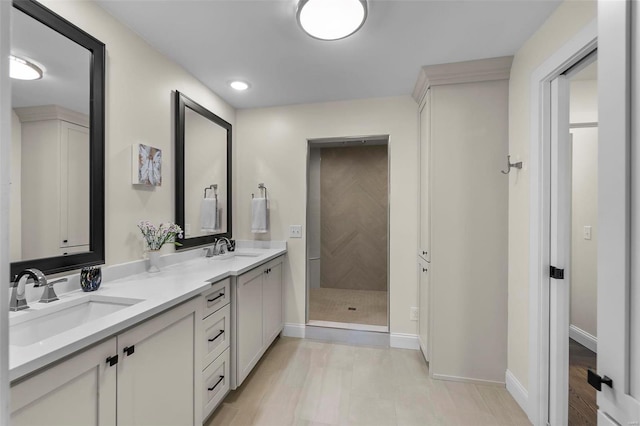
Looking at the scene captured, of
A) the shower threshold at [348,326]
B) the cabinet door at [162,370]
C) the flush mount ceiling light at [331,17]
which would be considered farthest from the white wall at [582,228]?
the cabinet door at [162,370]

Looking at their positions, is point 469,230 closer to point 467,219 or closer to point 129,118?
point 467,219

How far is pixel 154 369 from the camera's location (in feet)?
4.04

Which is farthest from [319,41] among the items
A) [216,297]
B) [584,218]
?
[584,218]

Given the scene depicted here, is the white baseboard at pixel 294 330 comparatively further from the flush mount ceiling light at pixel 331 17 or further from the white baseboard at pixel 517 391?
the flush mount ceiling light at pixel 331 17

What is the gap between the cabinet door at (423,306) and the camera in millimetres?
2326

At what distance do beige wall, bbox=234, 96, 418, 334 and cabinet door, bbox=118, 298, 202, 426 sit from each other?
1539 millimetres

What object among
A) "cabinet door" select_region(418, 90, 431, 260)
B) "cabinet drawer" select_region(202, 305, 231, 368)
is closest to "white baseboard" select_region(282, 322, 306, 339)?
"cabinet drawer" select_region(202, 305, 231, 368)

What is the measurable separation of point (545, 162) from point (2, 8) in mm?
2187

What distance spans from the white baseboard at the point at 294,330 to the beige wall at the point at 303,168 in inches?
1.8

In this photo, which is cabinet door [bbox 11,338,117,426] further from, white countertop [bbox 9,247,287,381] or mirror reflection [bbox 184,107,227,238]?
mirror reflection [bbox 184,107,227,238]

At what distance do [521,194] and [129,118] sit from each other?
2.62 metres

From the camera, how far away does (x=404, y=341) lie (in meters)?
2.72

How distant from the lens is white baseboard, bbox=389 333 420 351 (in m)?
2.70

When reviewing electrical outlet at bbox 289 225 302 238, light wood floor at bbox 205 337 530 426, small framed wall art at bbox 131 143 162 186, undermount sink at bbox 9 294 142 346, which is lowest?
light wood floor at bbox 205 337 530 426
